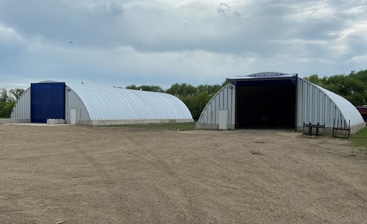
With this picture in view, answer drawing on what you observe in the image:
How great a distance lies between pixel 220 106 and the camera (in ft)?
126

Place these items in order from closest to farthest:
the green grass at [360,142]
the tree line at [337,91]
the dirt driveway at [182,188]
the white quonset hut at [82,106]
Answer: the dirt driveway at [182,188] → the green grass at [360,142] → the white quonset hut at [82,106] → the tree line at [337,91]

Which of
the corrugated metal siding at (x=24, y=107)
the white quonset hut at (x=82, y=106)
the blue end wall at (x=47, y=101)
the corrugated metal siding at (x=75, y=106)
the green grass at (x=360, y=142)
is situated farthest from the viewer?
the corrugated metal siding at (x=24, y=107)

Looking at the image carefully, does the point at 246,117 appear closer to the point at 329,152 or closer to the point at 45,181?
the point at 329,152

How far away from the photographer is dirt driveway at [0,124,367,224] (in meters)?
7.66

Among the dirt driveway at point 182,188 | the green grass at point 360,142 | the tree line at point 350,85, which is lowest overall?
the dirt driveway at point 182,188

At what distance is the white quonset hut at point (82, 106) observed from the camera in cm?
4872

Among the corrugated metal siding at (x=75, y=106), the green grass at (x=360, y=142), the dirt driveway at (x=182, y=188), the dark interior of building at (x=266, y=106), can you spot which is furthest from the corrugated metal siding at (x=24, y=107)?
the green grass at (x=360, y=142)

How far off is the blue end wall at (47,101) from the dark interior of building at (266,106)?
911 inches

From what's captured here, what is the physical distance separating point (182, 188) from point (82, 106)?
4009cm

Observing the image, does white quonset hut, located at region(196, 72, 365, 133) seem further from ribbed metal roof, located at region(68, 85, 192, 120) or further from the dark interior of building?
ribbed metal roof, located at region(68, 85, 192, 120)

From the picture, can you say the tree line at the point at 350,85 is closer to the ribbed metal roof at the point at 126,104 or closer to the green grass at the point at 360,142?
the ribbed metal roof at the point at 126,104

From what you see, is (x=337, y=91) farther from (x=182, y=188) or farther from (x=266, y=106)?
(x=182, y=188)

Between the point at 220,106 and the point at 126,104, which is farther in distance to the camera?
the point at 126,104

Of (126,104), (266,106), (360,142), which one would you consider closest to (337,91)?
(266,106)
